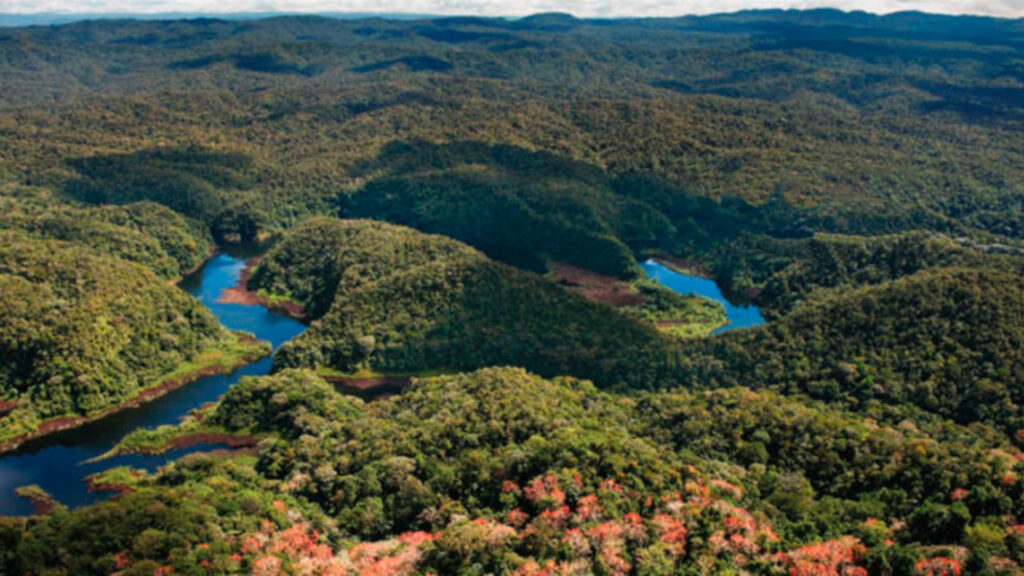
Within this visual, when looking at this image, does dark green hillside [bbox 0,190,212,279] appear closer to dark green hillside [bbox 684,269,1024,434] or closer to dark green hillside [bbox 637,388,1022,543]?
dark green hillside [bbox 684,269,1024,434]

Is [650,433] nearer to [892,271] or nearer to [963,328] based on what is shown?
[963,328]

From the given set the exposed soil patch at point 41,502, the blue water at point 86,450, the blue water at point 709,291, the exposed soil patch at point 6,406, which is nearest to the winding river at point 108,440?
the blue water at point 86,450

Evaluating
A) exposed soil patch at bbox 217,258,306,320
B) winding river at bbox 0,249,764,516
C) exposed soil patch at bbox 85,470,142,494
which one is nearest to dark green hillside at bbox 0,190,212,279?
exposed soil patch at bbox 217,258,306,320

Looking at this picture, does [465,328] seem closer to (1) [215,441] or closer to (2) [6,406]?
(1) [215,441]

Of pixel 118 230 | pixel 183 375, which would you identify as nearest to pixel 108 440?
pixel 183 375

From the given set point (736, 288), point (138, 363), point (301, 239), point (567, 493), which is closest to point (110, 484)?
point (138, 363)

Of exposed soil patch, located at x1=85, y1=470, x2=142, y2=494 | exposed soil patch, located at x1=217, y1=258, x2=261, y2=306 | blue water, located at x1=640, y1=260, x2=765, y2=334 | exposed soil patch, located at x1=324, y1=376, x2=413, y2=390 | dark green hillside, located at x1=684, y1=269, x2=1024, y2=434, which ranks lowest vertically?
exposed soil patch, located at x1=217, y1=258, x2=261, y2=306

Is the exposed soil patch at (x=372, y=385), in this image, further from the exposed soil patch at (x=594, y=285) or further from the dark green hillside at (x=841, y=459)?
the exposed soil patch at (x=594, y=285)
